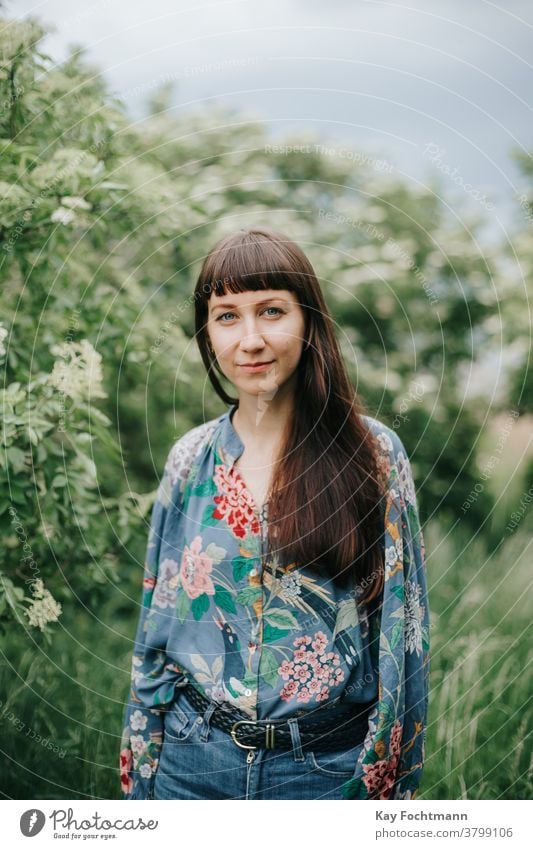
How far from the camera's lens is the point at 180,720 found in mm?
1323

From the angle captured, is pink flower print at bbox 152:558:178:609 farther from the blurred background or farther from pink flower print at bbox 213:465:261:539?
the blurred background

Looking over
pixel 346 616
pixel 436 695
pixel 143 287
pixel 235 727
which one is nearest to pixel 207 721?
pixel 235 727

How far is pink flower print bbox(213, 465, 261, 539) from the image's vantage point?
4.18ft

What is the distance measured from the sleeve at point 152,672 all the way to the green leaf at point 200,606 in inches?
2.7

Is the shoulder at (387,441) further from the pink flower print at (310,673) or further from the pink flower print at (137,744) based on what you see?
the pink flower print at (137,744)

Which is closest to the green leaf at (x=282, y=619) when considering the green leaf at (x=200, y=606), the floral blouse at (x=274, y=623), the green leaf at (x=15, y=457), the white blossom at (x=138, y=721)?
the floral blouse at (x=274, y=623)

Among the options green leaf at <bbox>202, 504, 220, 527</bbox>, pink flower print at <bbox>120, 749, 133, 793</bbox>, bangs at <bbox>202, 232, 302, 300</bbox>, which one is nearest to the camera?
bangs at <bbox>202, 232, 302, 300</bbox>

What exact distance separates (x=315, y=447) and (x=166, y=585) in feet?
1.12

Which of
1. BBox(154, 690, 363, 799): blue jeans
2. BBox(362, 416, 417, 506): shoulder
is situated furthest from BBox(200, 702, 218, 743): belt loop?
BBox(362, 416, 417, 506): shoulder

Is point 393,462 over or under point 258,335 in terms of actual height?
under

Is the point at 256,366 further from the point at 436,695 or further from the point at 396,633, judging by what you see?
the point at 436,695

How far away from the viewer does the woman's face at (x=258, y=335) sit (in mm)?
1211

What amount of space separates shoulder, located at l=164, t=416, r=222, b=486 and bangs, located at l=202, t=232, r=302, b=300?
0.27 m

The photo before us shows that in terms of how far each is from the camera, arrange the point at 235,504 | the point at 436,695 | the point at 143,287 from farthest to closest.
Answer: the point at 143,287, the point at 436,695, the point at 235,504
